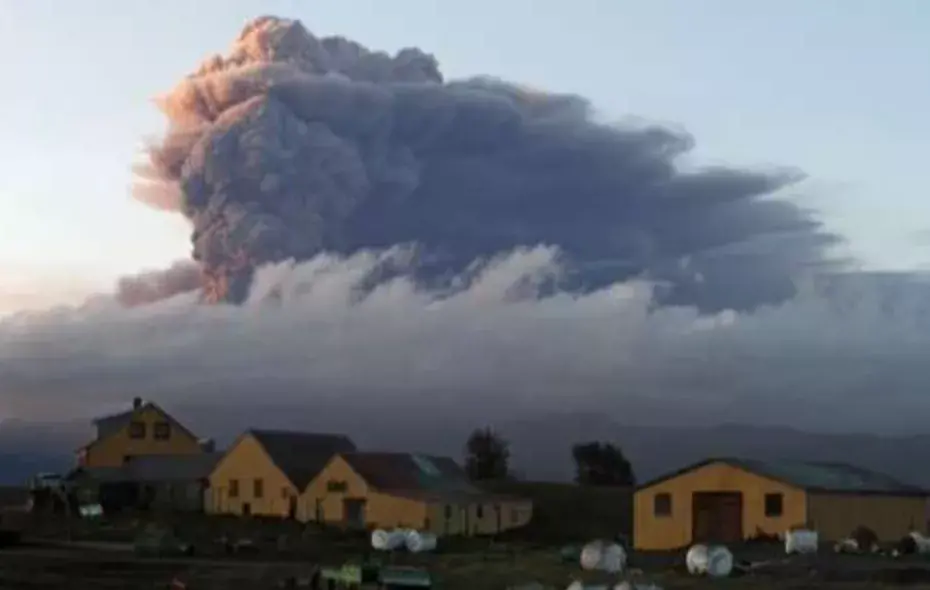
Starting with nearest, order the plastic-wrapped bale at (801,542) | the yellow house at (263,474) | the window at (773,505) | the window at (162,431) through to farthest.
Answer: the plastic-wrapped bale at (801,542), the window at (773,505), the yellow house at (263,474), the window at (162,431)

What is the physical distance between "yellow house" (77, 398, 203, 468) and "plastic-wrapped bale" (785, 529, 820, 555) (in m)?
60.7

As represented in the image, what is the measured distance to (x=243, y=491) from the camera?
101 metres

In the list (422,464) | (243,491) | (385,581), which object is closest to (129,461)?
(243,491)

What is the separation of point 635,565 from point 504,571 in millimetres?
7025

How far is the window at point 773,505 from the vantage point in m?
71.1

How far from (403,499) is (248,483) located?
48.9 ft

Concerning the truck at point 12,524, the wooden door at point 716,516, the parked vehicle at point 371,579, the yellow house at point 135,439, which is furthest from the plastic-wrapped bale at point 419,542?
the yellow house at point 135,439

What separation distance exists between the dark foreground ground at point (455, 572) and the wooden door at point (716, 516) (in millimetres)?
6819

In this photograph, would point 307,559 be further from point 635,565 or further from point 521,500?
point 521,500

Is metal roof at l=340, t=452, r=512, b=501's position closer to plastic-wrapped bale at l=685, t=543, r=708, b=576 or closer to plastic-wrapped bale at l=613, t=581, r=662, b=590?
plastic-wrapped bale at l=685, t=543, r=708, b=576

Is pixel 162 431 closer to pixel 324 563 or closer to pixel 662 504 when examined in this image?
pixel 662 504

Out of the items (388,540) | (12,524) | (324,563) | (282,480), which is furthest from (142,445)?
(324,563)

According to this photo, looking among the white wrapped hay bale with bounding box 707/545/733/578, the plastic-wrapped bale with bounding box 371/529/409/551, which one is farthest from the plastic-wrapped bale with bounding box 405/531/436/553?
the white wrapped hay bale with bounding box 707/545/733/578

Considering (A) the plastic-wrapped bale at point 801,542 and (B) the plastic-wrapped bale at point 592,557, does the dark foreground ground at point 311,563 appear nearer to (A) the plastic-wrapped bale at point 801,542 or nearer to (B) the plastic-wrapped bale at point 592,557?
(B) the plastic-wrapped bale at point 592,557
